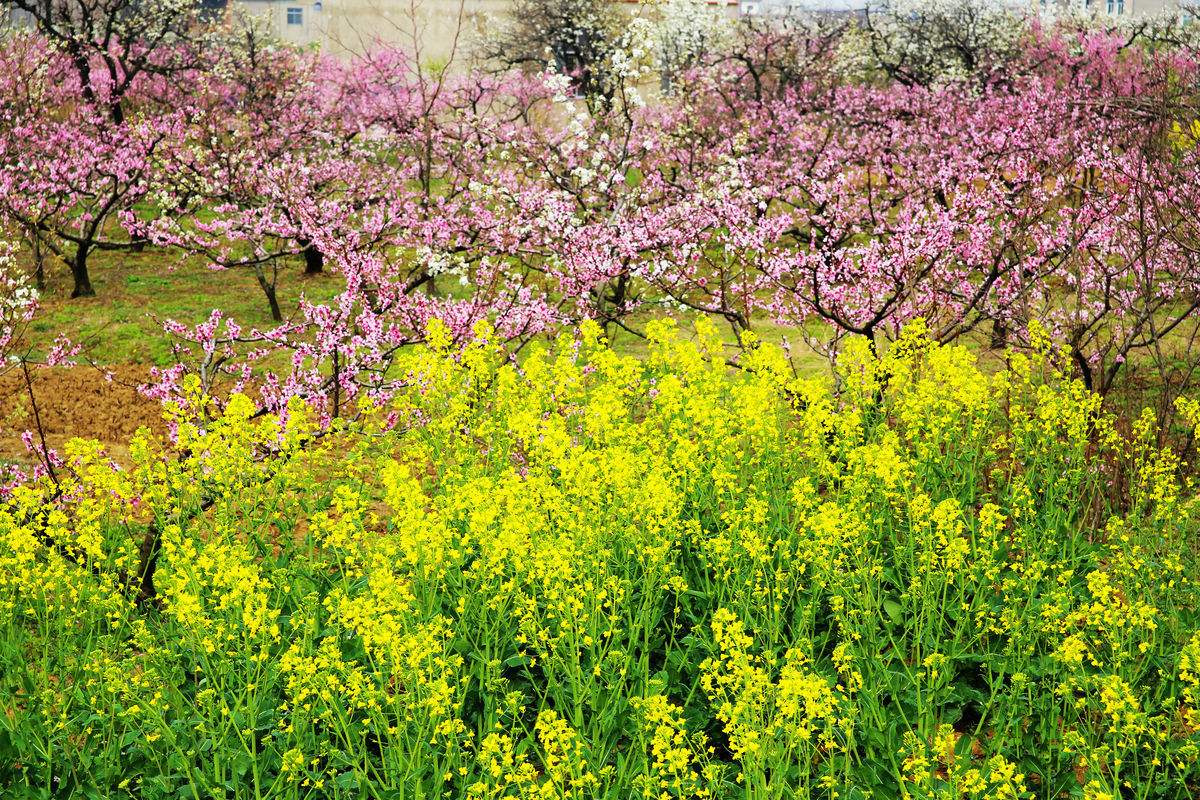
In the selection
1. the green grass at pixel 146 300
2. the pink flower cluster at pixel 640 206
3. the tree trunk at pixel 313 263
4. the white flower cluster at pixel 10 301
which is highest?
the pink flower cluster at pixel 640 206

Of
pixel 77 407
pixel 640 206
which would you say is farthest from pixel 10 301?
pixel 640 206

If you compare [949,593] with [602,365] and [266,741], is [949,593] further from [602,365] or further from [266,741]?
[266,741]

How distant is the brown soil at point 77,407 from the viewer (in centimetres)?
1199

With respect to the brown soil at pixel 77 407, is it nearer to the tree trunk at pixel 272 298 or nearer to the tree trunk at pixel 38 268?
the tree trunk at pixel 272 298

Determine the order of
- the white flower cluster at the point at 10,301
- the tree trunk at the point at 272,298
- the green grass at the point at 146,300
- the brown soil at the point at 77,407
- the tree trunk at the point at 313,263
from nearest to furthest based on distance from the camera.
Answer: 1. the white flower cluster at the point at 10,301
2. the brown soil at the point at 77,407
3. the green grass at the point at 146,300
4. the tree trunk at the point at 272,298
5. the tree trunk at the point at 313,263

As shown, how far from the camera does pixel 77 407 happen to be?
1303 centimetres

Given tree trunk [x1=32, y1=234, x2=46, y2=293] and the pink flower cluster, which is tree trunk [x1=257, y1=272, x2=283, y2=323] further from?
tree trunk [x1=32, y1=234, x2=46, y2=293]

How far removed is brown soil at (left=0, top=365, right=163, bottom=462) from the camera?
12.0 meters

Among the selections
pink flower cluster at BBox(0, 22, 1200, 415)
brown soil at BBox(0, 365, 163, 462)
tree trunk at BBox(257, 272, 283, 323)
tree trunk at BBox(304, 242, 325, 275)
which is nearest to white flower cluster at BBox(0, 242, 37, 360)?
brown soil at BBox(0, 365, 163, 462)

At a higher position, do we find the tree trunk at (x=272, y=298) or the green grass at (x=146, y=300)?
the tree trunk at (x=272, y=298)

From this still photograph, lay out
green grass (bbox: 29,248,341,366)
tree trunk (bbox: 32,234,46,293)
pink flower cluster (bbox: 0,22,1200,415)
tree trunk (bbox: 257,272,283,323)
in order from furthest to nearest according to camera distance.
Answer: tree trunk (bbox: 32,234,46,293) < tree trunk (bbox: 257,272,283,323) < green grass (bbox: 29,248,341,366) < pink flower cluster (bbox: 0,22,1200,415)

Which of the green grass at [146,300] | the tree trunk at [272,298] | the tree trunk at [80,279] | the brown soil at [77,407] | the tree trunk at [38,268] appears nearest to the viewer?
the brown soil at [77,407]

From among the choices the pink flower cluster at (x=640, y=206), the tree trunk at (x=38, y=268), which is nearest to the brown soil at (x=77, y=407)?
the pink flower cluster at (x=640, y=206)

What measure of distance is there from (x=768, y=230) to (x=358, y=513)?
8.22m
